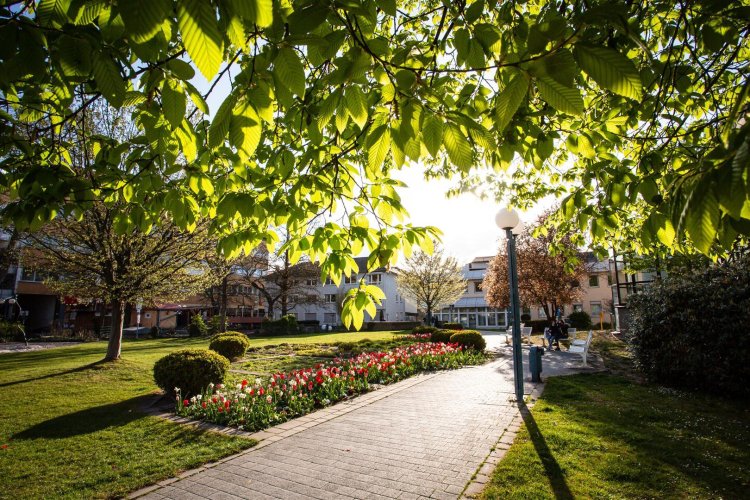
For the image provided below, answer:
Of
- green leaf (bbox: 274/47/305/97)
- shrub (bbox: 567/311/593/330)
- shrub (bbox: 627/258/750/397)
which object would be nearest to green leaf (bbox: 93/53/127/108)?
green leaf (bbox: 274/47/305/97)

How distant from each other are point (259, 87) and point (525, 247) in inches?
1178

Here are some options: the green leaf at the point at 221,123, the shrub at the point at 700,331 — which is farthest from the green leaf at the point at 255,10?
the shrub at the point at 700,331

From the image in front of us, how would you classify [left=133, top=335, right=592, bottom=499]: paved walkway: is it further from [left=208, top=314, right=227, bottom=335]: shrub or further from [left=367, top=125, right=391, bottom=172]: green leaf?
[left=208, top=314, right=227, bottom=335]: shrub

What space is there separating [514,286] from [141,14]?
28.2ft

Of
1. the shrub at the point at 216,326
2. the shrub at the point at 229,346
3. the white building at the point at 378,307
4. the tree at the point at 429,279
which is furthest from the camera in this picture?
the white building at the point at 378,307

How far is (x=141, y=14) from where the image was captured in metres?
1.02

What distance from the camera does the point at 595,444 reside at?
5.54 meters

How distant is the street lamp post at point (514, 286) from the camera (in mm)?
8500

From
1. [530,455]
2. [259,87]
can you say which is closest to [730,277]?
[530,455]

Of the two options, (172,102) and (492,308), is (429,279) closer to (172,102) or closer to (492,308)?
(492,308)

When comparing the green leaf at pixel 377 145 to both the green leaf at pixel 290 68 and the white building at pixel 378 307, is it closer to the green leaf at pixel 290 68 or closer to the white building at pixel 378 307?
the green leaf at pixel 290 68

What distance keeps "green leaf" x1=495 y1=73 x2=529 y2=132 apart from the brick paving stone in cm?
416

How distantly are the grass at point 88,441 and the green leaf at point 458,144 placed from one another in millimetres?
5342

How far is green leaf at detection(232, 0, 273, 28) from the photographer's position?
3.61 ft
